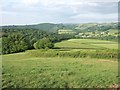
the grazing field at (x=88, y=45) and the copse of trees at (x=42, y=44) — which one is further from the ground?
the copse of trees at (x=42, y=44)

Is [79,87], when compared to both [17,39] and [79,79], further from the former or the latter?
[17,39]

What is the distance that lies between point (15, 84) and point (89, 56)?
2206 cm

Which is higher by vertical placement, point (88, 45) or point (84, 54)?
point (84, 54)

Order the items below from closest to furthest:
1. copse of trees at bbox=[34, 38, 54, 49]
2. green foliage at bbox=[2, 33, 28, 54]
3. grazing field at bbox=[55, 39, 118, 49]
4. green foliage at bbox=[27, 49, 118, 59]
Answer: green foliage at bbox=[27, 49, 118, 59]
green foliage at bbox=[2, 33, 28, 54]
copse of trees at bbox=[34, 38, 54, 49]
grazing field at bbox=[55, 39, 118, 49]

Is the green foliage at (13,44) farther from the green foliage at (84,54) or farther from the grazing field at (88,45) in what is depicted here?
the grazing field at (88,45)

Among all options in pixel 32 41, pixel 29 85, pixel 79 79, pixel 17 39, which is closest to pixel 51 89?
pixel 29 85

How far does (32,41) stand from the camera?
1895 inches

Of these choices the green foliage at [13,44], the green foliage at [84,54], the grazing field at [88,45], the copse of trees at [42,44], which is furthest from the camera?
the grazing field at [88,45]

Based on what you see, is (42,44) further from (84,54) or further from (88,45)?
(84,54)

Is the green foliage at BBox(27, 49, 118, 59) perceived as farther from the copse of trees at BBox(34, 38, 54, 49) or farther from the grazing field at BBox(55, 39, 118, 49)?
the grazing field at BBox(55, 39, 118, 49)

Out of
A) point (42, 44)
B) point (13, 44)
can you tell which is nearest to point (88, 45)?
point (42, 44)

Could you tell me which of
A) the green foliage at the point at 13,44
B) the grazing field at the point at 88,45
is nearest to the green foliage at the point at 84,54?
the green foliage at the point at 13,44

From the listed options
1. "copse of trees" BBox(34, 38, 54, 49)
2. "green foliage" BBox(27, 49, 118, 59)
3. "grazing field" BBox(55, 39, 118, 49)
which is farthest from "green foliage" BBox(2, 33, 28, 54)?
"grazing field" BBox(55, 39, 118, 49)

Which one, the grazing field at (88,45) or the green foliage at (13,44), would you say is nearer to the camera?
the green foliage at (13,44)
